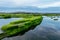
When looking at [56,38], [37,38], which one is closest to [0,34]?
[37,38]

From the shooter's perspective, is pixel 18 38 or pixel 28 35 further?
pixel 28 35

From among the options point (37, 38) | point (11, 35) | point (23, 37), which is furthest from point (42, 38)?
point (11, 35)

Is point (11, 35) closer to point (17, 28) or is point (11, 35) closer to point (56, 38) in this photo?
point (17, 28)

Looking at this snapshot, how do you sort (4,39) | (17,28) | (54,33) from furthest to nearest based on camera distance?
(54,33)
(17,28)
(4,39)

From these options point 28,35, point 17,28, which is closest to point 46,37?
point 28,35

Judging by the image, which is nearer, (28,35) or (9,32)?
(9,32)

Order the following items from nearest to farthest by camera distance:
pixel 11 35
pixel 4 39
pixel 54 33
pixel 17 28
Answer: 1. pixel 4 39
2. pixel 11 35
3. pixel 17 28
4. pixel 54 33

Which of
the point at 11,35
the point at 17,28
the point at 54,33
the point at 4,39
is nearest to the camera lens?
the point at 4,39

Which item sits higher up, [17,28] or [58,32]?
[17,28]

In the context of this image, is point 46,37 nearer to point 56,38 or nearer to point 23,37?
point 56,38
